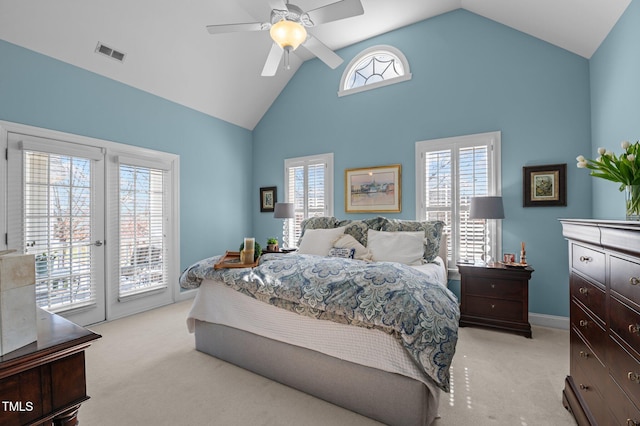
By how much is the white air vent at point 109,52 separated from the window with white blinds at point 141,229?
4.17ft

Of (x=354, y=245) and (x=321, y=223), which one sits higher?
(x=321, y=223)

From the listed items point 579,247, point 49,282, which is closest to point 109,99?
point 49,282

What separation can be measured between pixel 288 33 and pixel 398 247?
2337mm

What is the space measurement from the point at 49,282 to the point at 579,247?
468cm

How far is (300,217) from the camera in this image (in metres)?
5.13

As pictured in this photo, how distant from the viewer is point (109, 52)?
3.42 meters

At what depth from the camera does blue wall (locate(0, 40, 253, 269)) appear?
9.84ft

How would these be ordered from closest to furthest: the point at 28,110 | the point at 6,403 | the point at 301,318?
the point at 6,403, the point at 301,318, the point at 28,110

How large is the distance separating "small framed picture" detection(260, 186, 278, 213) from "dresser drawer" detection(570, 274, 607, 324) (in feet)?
14.4

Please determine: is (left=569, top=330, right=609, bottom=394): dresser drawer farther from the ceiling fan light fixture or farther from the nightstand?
→ the ceiling fan light fixture

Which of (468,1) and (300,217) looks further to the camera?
(300,217)

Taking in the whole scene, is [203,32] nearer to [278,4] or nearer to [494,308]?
[278,4]

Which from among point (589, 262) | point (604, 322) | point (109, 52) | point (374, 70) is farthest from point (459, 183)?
point (109, 52)

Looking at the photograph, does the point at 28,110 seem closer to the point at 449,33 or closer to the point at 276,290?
the point at 276,290
